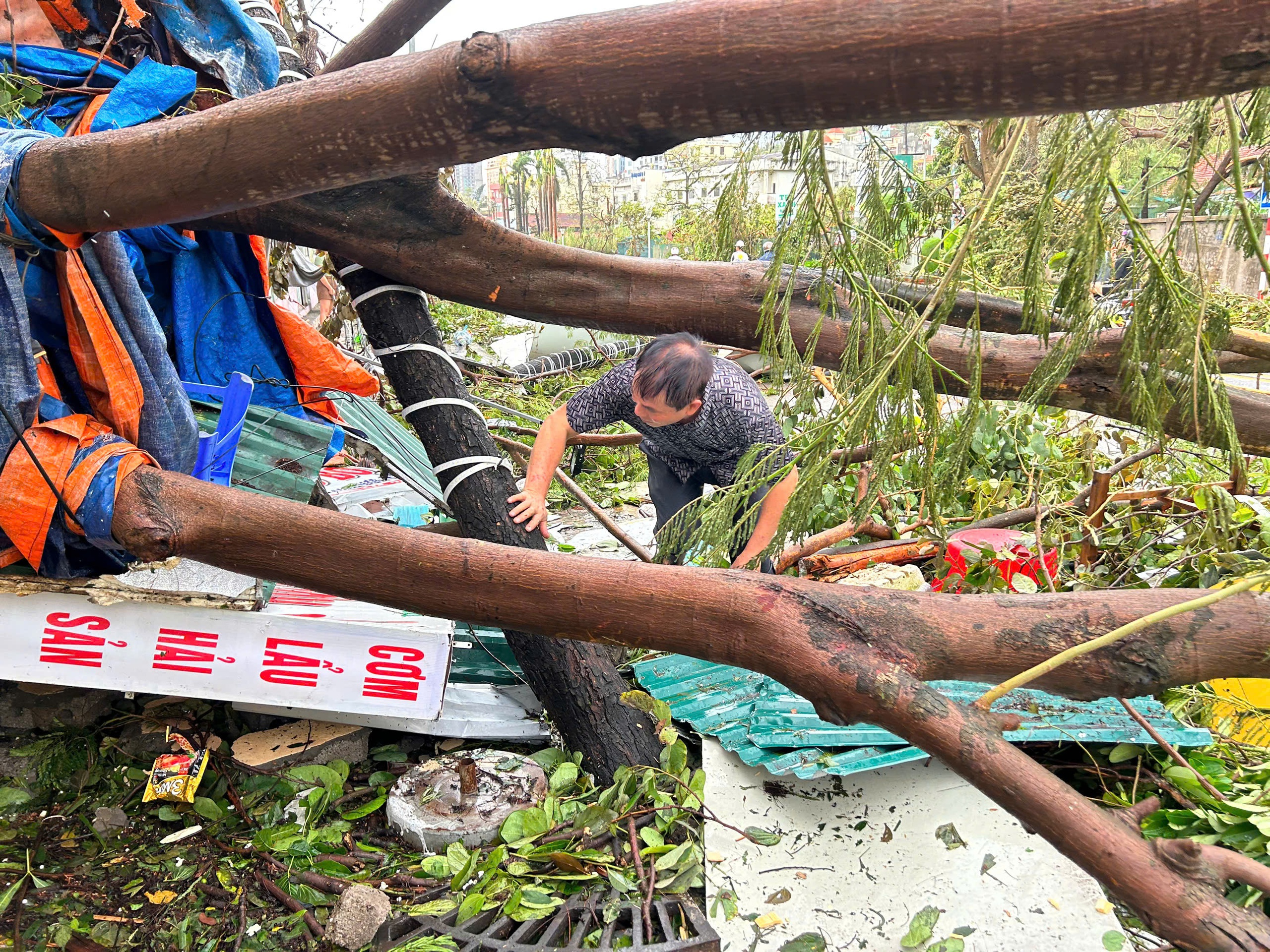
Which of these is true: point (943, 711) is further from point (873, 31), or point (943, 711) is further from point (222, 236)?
point (222, 236)

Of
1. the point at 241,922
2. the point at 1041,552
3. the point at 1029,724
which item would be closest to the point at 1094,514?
the point at 1041,552

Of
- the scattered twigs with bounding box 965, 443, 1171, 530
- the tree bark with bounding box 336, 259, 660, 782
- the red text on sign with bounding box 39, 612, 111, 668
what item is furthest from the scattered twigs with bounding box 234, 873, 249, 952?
the scattered twigs with bounding box 965, 443, 1171, 530

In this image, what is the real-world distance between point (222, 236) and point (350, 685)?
5.30 ft

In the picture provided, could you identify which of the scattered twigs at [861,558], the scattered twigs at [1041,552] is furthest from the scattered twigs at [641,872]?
the scattered twigs at [1041,552]

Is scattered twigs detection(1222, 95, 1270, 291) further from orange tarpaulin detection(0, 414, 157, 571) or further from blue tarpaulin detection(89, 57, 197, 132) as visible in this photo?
blue tarpaulin detection(89, 57, 197, 132)

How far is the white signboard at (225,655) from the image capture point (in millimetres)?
3137

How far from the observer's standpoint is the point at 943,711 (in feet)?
4.86

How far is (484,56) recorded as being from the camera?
1353 millimetres

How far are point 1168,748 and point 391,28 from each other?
120 inches

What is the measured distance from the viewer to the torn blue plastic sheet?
3.08 meters

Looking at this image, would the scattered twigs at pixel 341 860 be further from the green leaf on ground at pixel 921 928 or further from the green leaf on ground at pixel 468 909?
the green leaf on ground at pixel 921 928

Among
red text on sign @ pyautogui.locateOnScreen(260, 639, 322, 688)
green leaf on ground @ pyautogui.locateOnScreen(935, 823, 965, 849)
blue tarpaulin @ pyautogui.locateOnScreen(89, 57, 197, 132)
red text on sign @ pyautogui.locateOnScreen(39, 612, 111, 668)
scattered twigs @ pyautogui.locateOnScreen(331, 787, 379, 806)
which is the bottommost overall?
scattered twigs @ pyautogui.locateOnScreen(331, 787, 379, 806)

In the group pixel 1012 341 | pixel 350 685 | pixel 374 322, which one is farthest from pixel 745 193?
pixel 350 685

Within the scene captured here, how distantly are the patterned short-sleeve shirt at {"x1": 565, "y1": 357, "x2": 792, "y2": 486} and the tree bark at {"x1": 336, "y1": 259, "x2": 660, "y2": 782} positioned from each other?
562mm
